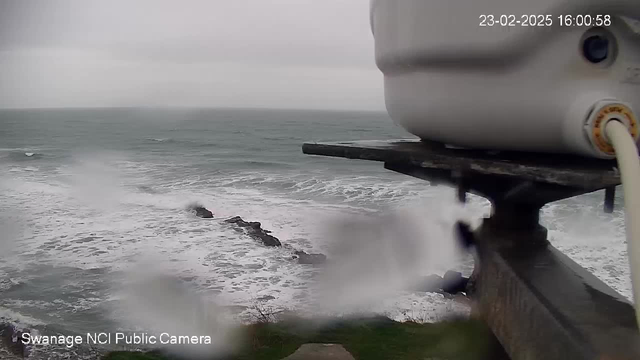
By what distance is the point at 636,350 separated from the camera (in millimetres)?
1668

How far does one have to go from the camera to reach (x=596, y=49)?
200 cm

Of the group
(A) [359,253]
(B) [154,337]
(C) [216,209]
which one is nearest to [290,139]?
(C) [216,209]

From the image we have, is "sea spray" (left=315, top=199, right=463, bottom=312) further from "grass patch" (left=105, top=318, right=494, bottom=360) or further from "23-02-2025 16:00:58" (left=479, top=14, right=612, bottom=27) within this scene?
"23-02-2025 16:00:58" (left=479, top=14, right=612, bottom=27)

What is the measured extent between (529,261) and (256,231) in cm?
1331

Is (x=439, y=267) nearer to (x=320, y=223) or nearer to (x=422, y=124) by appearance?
(x=320, y=223)

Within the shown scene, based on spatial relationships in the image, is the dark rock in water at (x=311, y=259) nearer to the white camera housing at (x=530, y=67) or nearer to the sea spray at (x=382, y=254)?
the sea spray at (x=382, y=254)

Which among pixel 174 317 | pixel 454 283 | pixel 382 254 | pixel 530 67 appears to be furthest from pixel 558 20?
pixel 382 254

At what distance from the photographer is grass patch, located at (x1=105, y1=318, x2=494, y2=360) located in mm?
7318

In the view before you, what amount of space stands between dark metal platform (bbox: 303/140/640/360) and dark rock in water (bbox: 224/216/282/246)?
1170cm

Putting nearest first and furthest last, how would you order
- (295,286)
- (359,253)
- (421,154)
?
1. (421,154)
2. (295,286)
3. (359,253)

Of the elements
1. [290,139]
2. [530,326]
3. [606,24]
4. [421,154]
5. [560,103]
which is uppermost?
[606,24]

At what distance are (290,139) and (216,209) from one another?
34.3 metres

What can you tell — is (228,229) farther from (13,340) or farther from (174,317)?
(13,340)

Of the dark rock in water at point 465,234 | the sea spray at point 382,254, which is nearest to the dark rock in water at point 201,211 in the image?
the sea spray at point 382,254
